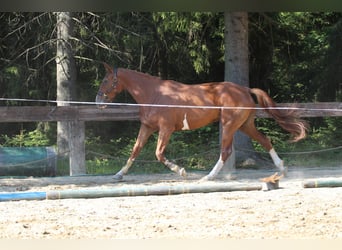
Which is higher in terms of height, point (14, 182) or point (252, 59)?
point (252, 59)

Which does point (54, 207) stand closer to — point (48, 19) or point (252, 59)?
point (48, 19)

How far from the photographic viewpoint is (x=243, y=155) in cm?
1144

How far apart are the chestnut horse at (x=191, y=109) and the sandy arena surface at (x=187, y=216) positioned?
5.04ft

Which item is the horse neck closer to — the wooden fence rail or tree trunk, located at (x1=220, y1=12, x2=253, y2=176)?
the wooden fence rail

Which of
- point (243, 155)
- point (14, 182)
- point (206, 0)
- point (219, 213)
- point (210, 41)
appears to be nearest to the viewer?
point (206, 0)

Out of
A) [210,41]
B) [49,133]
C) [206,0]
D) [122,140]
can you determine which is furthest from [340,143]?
[206,0]

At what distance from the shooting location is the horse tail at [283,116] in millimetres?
9414

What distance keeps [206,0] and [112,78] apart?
5.86 metres

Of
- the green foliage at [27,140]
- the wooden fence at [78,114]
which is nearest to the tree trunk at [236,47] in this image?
the wooden fence at [78,114]

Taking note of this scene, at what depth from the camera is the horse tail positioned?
371 inches

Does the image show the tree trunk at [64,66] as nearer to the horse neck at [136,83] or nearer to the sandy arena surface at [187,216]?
the horse neck at [136,83]

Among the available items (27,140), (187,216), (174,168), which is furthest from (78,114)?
(27,140)

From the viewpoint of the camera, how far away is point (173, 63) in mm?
15086

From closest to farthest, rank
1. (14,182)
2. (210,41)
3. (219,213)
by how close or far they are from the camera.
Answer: (219,213) → (14,182) → (210,41)
